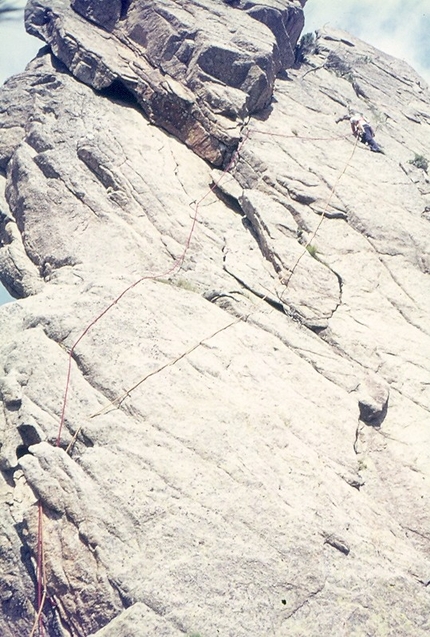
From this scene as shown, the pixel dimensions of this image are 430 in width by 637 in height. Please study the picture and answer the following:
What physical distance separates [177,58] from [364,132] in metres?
7.80

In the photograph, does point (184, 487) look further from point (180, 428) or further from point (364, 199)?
point (364, 199)

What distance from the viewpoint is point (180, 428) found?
11.0m

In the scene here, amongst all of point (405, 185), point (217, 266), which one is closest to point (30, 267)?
point (217, 266)

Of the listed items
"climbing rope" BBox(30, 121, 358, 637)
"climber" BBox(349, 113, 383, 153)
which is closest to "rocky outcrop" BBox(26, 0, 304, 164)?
"climbing rope" BBox(30, 121, 358, 637)

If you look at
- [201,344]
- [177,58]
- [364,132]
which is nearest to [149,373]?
[201,344]

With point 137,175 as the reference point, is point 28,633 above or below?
below

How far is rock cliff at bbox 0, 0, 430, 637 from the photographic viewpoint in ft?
31.8

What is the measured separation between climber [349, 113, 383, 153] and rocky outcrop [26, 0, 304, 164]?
3.75 m

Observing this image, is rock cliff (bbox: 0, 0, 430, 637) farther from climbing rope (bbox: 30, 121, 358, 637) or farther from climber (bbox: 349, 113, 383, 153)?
climber (bbox: 349, 113, 383, 153)

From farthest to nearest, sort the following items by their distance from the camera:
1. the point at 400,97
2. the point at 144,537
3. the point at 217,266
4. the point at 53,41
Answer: the point at 400,97, the point at 53,41, the point at 217,266, the point at 144,537

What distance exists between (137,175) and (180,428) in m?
9.38

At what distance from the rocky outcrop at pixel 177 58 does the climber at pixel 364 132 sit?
375cm

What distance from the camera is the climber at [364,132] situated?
68.2 feet

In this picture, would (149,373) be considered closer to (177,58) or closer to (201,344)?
(201,344)
